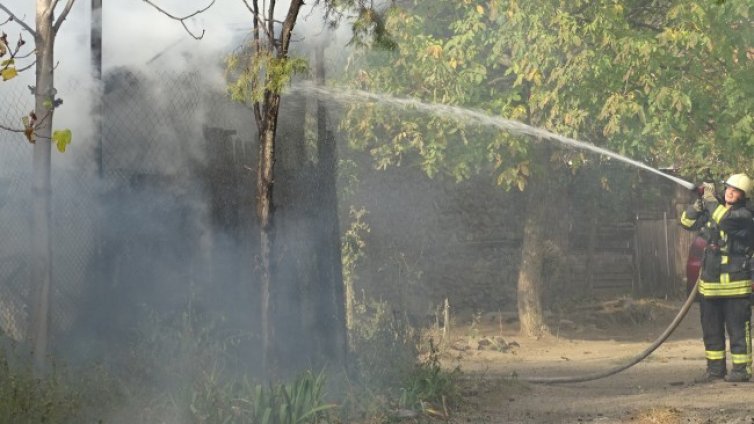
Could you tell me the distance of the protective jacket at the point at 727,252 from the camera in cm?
1048

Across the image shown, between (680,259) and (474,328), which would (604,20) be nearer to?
(474,328)

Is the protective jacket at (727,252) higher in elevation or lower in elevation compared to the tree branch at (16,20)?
lower

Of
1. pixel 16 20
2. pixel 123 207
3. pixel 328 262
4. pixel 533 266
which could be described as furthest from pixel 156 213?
pixel 533 266

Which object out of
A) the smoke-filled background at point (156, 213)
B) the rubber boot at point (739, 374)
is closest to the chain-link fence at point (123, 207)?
the smoke-filled background at point (156, 213)

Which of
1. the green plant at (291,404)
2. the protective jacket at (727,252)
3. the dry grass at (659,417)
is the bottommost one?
the dry grass at (659,417)

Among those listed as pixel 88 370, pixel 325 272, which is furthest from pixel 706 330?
pixel 88 370

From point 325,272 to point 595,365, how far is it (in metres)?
4.42

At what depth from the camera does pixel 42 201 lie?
22.7ft

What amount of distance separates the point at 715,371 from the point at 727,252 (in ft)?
3.63

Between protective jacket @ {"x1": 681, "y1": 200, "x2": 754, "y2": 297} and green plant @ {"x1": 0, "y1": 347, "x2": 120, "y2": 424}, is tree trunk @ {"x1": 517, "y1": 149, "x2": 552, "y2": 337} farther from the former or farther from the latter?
green plant @ {"x1": 0, "y1": 347, "x2": 120, "y2": 424}

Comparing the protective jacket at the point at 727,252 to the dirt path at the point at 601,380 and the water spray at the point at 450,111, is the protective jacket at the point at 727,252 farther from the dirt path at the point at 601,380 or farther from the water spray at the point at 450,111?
the water spray at the point at 450,111

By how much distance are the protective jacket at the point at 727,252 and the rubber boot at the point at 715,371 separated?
618 mm

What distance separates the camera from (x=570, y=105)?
1277 centimetres

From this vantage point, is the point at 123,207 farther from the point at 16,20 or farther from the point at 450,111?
the point at 450,111
